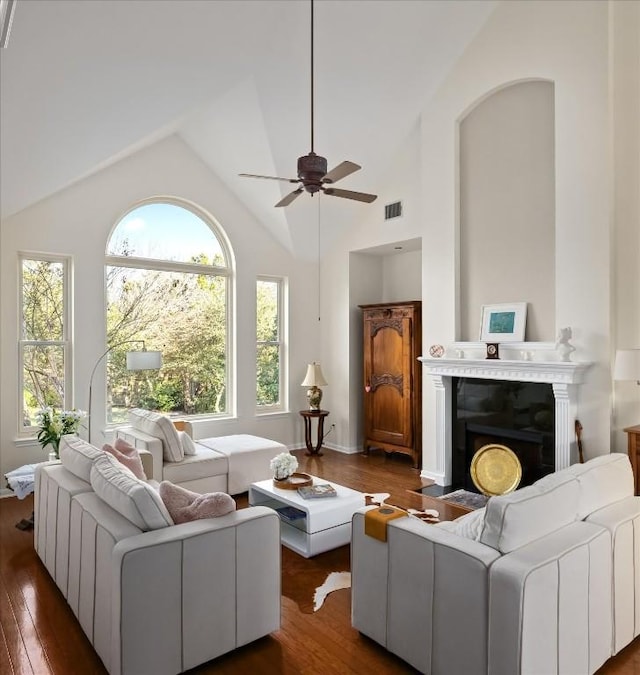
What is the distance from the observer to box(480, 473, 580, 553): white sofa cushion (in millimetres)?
2080

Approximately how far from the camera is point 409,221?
6.19 m

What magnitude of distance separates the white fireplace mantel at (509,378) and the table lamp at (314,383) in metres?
1.69

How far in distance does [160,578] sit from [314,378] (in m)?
4.71

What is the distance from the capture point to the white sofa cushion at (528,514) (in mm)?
2080

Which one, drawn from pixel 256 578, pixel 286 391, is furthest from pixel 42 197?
pixel 256 578

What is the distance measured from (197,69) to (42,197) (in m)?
2.02

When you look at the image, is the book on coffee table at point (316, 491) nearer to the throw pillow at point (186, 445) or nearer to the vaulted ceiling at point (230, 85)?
the throw pillow at point (186, 445)

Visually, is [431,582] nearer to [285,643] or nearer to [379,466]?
[285,643]

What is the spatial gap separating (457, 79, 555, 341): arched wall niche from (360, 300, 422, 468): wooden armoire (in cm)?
99

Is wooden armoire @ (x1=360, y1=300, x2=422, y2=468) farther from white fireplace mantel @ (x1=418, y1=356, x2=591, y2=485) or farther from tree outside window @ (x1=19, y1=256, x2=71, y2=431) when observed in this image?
tree outside window @ (x1=19, y1=256, x2=71, y2=431)

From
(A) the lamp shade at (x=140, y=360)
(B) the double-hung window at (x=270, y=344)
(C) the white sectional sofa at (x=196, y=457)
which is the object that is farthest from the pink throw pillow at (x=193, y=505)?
(B) the double-hung window at (x=270, y=344)

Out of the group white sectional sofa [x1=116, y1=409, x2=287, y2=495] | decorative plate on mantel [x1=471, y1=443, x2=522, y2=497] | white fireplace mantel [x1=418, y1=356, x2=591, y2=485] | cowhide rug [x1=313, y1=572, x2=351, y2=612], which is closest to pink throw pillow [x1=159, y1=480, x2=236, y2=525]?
cowhide rug [x1=313, y1=572, x2=351, y2=612]

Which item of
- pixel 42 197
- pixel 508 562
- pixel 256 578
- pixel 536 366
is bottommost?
pixel 256 578

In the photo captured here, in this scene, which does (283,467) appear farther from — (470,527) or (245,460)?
(470,527)
